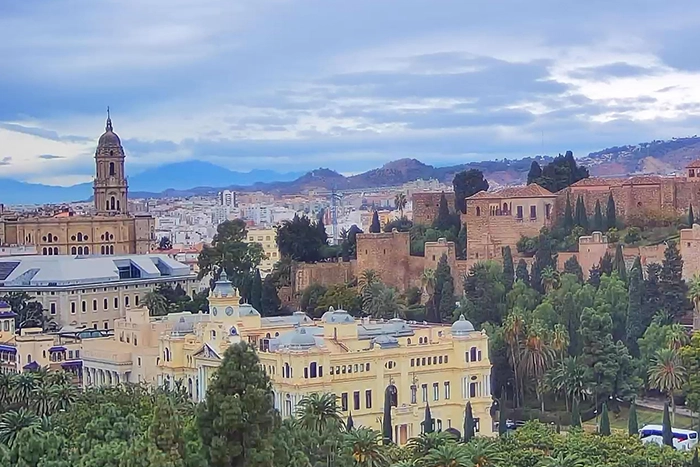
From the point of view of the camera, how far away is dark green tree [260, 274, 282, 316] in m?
49.5

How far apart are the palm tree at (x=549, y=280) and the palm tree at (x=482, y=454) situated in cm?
1746

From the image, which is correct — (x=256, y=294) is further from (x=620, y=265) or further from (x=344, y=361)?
(x=344, y=361)

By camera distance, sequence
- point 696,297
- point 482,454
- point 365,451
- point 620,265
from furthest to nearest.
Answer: point 620,265 → point 696,297 → point 365,451 → point 482,454

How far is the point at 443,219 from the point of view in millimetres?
51750

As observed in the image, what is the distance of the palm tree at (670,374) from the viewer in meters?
34.3

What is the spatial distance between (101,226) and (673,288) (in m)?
36.3

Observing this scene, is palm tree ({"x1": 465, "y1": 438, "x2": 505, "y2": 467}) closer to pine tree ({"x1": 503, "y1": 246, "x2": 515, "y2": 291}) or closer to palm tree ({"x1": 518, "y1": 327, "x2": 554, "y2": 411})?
palm tree ({"x1": 518, "y1": 327, "x2": 554, "y2": 411})

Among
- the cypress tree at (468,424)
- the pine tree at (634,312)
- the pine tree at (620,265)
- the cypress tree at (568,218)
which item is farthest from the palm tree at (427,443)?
the cypress tree at (568,218)

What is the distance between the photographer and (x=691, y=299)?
1544 inches

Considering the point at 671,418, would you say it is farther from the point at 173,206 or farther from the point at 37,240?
the point at 173,206

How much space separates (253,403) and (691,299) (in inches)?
888

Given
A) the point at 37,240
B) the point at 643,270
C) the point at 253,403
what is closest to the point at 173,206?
the point at 37,240

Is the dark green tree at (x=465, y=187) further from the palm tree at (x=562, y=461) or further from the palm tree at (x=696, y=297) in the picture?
the palm tree at (x=562, y=461)

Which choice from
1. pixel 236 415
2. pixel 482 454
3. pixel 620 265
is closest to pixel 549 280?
pixel 620 265
